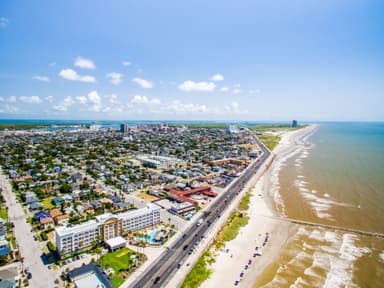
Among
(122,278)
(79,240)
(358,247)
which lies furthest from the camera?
(358,247)

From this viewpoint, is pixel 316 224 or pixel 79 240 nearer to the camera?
pixel 79 240

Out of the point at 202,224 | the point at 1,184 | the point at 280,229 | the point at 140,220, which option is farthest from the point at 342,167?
the point at 1,184

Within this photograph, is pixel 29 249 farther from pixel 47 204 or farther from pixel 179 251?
pixel 179 251

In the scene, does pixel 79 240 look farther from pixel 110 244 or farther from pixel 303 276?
pixel 303 276

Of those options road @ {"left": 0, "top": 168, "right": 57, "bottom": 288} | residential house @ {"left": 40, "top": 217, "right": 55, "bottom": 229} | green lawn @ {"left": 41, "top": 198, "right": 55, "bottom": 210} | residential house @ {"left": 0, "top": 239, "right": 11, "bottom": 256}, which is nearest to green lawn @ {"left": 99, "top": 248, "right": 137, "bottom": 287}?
road @ {"left": 0, "top": 168, "right": 57, "bottom": 288}

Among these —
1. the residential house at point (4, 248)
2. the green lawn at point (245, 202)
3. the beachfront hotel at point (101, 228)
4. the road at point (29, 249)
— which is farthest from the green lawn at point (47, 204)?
the green lawn at point (245, 202)

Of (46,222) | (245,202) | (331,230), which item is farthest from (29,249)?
(331,230)

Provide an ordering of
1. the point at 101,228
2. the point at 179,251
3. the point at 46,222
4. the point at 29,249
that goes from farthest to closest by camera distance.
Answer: the point at 46,222 < the point at 101,228 < the point at 29,249 < the point at 179,251
